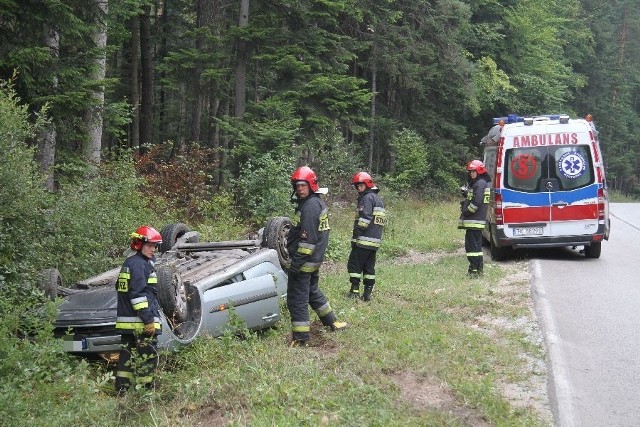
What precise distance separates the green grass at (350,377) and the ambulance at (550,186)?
381 centimetres

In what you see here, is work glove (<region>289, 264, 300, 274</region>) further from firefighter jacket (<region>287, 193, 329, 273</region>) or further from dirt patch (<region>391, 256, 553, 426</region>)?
dirt patch (<region>391, 256, 553, 426</region>)

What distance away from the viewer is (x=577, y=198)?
13.2m

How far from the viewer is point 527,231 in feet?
43.8

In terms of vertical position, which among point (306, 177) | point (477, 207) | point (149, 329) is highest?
point (306, 177)

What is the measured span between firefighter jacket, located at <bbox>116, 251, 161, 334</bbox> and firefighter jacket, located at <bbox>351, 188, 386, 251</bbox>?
4009 millimetres

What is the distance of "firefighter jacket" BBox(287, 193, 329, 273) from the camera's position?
25.7ft

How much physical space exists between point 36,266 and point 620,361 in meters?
6.79

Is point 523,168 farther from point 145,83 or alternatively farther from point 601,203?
point 145,83

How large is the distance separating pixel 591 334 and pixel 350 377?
3.21 m

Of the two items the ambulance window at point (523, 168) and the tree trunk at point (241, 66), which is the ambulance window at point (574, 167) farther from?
the tree trunk at point (241, 66)

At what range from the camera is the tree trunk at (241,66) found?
20500 mm

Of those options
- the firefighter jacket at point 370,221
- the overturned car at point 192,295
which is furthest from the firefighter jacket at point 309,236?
the firefighter jacket at point 370,221

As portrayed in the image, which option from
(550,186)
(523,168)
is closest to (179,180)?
(523,168)

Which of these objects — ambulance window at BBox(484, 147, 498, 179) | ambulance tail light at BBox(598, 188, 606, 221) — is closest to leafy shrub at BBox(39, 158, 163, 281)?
ambulance window at BBox(484, 147, 498, 179)
